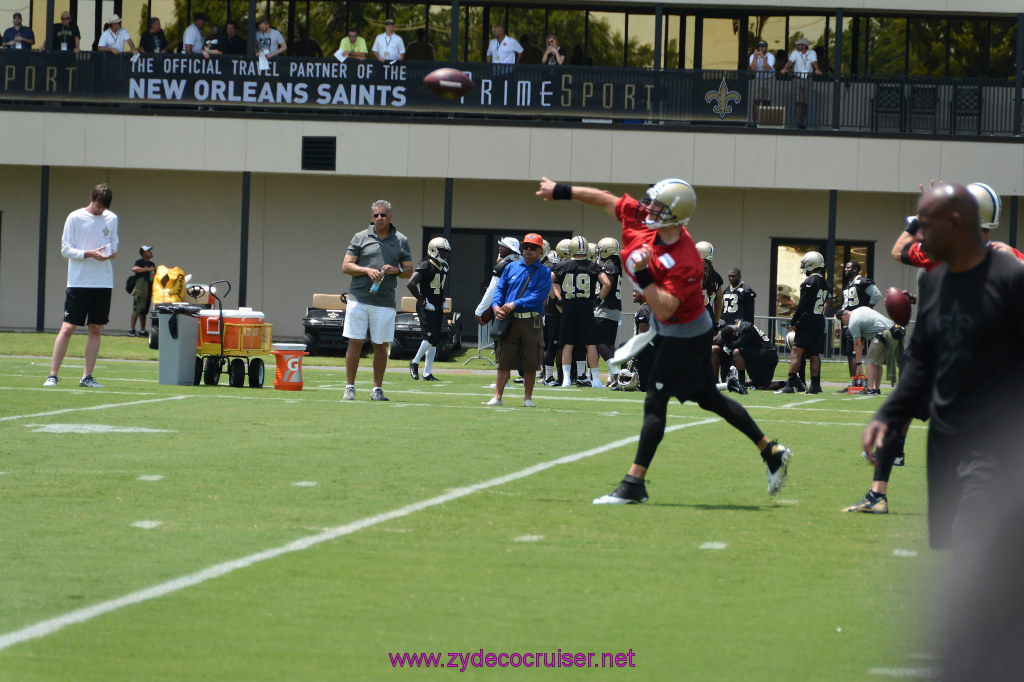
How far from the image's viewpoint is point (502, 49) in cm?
3194

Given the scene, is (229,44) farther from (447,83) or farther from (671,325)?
(671,325)

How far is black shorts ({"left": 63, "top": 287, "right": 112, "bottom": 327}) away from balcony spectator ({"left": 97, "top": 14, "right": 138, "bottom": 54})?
1793 centimetres

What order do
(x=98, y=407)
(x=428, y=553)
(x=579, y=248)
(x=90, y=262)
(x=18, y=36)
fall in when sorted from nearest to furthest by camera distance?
(x=428, y=553) → (x=98, y=407) → (x=90, y=262) → (x=579, y=248) → (x=18, y=36)

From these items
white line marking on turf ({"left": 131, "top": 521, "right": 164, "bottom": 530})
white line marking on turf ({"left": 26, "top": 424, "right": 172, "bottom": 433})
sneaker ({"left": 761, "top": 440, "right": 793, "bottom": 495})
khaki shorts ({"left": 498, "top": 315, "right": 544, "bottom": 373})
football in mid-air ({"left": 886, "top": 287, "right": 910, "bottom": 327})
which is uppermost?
football in mid-air ({"left": 886, "top": 287, "right": 910, "bottom": 327})

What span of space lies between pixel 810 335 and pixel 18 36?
2108 centimetres

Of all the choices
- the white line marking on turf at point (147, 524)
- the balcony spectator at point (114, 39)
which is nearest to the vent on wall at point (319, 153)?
the balcony spectator at point (114, 39)

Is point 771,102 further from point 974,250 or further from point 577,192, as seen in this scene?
point 974,250

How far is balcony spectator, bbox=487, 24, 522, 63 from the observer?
31.9 m

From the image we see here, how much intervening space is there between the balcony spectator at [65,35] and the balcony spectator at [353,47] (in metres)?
6.52

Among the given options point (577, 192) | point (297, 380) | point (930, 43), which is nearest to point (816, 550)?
point (577, 192)

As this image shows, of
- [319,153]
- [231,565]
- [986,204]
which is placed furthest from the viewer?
[319,153]

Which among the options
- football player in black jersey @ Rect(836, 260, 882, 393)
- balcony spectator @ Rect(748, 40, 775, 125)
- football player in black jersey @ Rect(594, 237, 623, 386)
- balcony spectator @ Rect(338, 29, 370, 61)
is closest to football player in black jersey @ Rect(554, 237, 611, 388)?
football player in black jersey @ Rect(594, 237, 623, 386)

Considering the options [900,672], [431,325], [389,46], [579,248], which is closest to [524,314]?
[579,248]

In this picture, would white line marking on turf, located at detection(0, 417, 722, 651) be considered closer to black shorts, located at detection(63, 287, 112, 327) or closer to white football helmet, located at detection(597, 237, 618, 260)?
black shorts, located at detection(63, 287, 112, 327)
